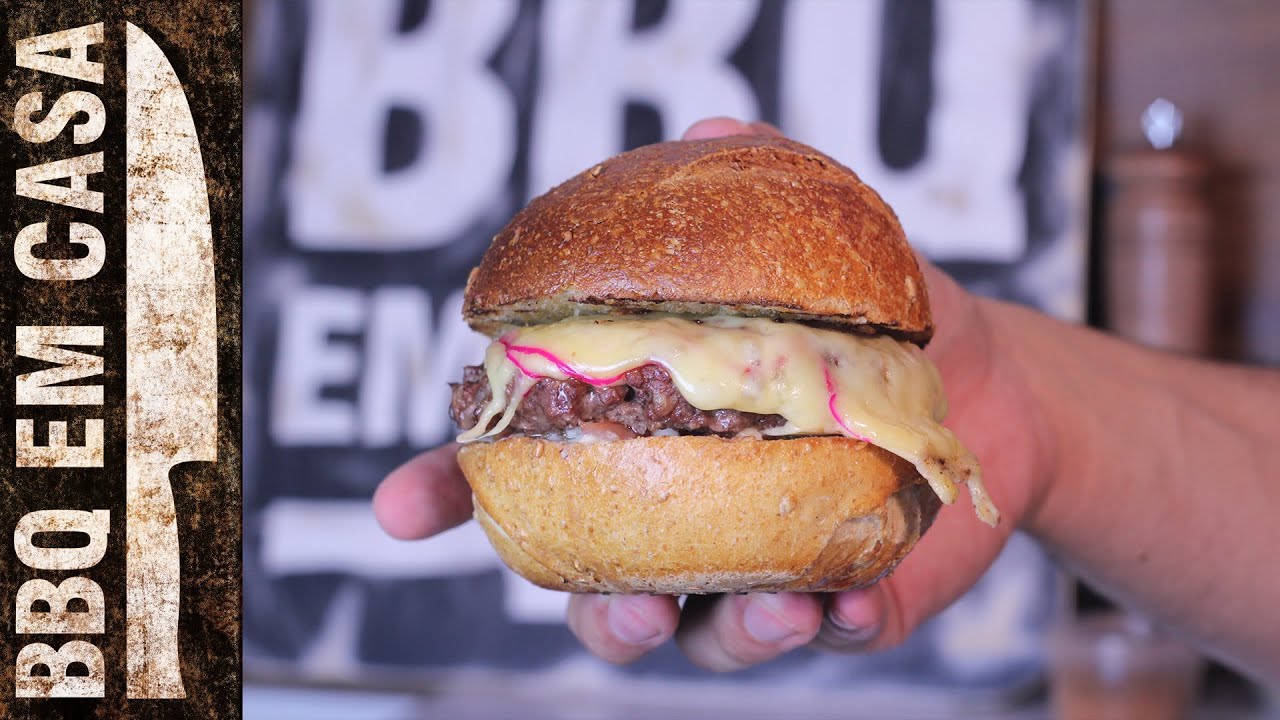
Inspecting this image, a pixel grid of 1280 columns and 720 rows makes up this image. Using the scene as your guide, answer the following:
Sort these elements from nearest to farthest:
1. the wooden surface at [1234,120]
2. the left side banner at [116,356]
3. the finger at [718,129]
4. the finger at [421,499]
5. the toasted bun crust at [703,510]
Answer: the toasted bun crust at [703,510]
the finger at [421,499]
the finger at [718,129]
the left side banner at [116,356]
the wooden surface at [1234,120]

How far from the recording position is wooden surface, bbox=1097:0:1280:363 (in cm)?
353

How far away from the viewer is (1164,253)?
3262 millimetres

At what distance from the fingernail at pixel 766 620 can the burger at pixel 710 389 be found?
0.15 metres

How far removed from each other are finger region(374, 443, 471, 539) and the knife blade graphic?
57 centimetres

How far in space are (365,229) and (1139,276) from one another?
261 centimetres

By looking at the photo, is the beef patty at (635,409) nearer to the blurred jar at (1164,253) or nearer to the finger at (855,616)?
the finger at (855,616)

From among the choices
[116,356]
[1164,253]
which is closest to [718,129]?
[116,356]

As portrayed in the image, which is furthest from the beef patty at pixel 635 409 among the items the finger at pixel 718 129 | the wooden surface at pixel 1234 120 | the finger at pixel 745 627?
the wooden surface at pixel 1234 120

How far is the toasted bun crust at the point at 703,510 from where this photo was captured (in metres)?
1.46

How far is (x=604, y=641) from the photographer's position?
6.35 ft

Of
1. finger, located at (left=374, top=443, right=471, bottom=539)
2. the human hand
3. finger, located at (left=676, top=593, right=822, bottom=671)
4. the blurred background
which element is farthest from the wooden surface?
finger, located at (left=374, top=443, right=471, bottom=539)

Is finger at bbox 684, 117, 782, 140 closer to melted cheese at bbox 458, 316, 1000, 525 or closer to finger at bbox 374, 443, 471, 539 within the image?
melted cheese at bbox 458, 316, 1000, 525

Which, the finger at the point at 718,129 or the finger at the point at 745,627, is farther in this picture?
the finger at the point at 718,129

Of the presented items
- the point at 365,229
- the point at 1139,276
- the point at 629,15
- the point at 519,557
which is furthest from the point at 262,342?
the point at 1139,276
